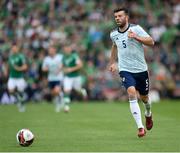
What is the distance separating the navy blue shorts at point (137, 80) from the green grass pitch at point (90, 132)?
102cm

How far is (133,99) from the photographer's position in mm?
14383

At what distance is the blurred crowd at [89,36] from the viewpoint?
3198cm

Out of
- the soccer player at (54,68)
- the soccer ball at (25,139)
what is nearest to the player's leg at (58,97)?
the soccer player at (54,68)

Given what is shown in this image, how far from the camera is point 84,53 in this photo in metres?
33.2

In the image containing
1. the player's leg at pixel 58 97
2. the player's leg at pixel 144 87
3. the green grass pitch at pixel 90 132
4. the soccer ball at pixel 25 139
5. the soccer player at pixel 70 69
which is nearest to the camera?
the green grass pitch at pixel 90 132

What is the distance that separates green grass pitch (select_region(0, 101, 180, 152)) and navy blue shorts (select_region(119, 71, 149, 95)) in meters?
1.02

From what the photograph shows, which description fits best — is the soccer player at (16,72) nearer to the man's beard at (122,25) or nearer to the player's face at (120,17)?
the man's beard at (122,25)

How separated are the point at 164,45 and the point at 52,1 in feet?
19.8

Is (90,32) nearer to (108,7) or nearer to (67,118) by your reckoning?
(108,7)

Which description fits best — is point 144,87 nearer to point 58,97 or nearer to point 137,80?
point 137,80

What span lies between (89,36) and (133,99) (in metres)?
19.6

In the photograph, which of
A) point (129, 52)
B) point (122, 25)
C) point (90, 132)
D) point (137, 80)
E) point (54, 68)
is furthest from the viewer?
point (54, 68)

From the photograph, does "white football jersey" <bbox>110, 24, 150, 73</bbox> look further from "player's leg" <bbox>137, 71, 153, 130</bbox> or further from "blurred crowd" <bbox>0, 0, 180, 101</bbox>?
"blurred crowd" <bbox>0, 0, 180, 101</bbox>

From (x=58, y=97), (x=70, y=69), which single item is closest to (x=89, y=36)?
(x=58, y=97)
